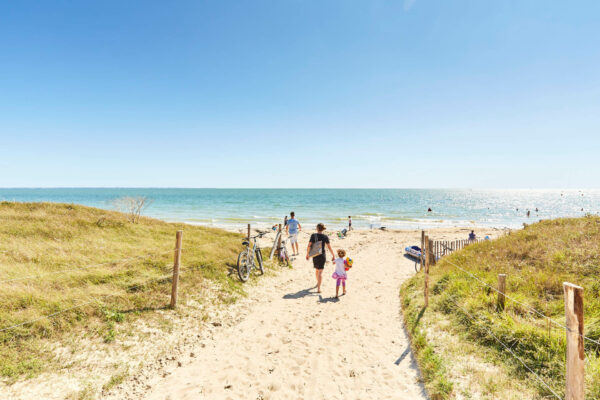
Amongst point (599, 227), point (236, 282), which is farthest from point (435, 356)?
point (599, 227)

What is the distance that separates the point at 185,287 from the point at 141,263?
211 cm

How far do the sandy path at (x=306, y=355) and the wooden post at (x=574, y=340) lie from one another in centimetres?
255

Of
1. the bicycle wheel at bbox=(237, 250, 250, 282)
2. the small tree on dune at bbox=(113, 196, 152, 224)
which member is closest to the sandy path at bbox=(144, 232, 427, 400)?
the bicycle wheel at bbox=(237, 250, 250, 282)

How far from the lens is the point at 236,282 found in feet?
A: 32.5

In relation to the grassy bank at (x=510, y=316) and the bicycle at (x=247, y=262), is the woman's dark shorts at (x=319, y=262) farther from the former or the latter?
the grassy bank at (x=510, y=316)

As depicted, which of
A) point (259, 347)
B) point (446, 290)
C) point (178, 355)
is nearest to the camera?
point (178, 355)

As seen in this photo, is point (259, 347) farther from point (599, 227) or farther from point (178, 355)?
point (599, 227)

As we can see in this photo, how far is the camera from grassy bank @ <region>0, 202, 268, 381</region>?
5.11 meters

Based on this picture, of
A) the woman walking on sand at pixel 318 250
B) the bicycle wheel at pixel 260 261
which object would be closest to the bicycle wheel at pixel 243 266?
the bicycle wheel at pixel 260 261

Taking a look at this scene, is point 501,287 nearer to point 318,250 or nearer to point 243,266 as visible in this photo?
point 318,250

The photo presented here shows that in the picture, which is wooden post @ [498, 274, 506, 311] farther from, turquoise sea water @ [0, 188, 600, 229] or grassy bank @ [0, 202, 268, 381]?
turquoise sea water @ [0, 188, 600, 229]

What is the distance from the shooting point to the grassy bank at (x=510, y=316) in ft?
14.1

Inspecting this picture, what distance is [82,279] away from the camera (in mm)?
7262

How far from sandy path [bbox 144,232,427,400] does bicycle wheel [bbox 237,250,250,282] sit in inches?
41.0
